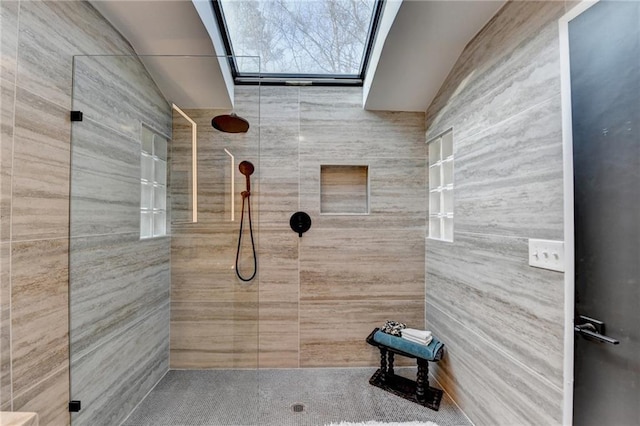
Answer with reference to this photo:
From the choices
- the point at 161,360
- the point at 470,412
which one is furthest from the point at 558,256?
the point at 161,360

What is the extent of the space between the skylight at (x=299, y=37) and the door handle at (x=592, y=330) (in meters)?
1.95

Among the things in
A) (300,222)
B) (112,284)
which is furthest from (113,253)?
(300,222)

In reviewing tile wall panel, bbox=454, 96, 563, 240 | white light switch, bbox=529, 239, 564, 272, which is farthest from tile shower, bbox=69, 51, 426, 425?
white light switch, bbox=529, 239, 564, 272

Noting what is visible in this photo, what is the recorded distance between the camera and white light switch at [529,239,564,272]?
45.5 inches

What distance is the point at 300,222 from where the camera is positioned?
7.90ft

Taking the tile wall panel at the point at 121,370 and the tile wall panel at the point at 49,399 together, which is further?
the tile wall panel at the point at 121,370

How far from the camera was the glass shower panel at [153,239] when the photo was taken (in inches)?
59.1

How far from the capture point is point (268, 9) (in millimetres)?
1791

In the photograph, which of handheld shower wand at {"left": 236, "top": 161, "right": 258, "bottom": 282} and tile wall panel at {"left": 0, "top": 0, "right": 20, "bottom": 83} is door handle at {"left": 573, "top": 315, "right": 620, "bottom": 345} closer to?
handheld shower wand at {"left": 236, "top": 161, "right": 258, "bottom": 282}

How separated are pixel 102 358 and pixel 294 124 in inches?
80.4

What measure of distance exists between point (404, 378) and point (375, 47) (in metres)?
2.48

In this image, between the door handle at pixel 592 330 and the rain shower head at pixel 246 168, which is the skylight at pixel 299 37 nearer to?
the rain shower head at pixel 246 168

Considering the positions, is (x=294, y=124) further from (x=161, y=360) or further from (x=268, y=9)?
(x=161, y=360)

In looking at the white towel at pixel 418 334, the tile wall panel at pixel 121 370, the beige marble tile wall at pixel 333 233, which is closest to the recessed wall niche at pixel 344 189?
the beige marble tile wall at pixel 333 233
